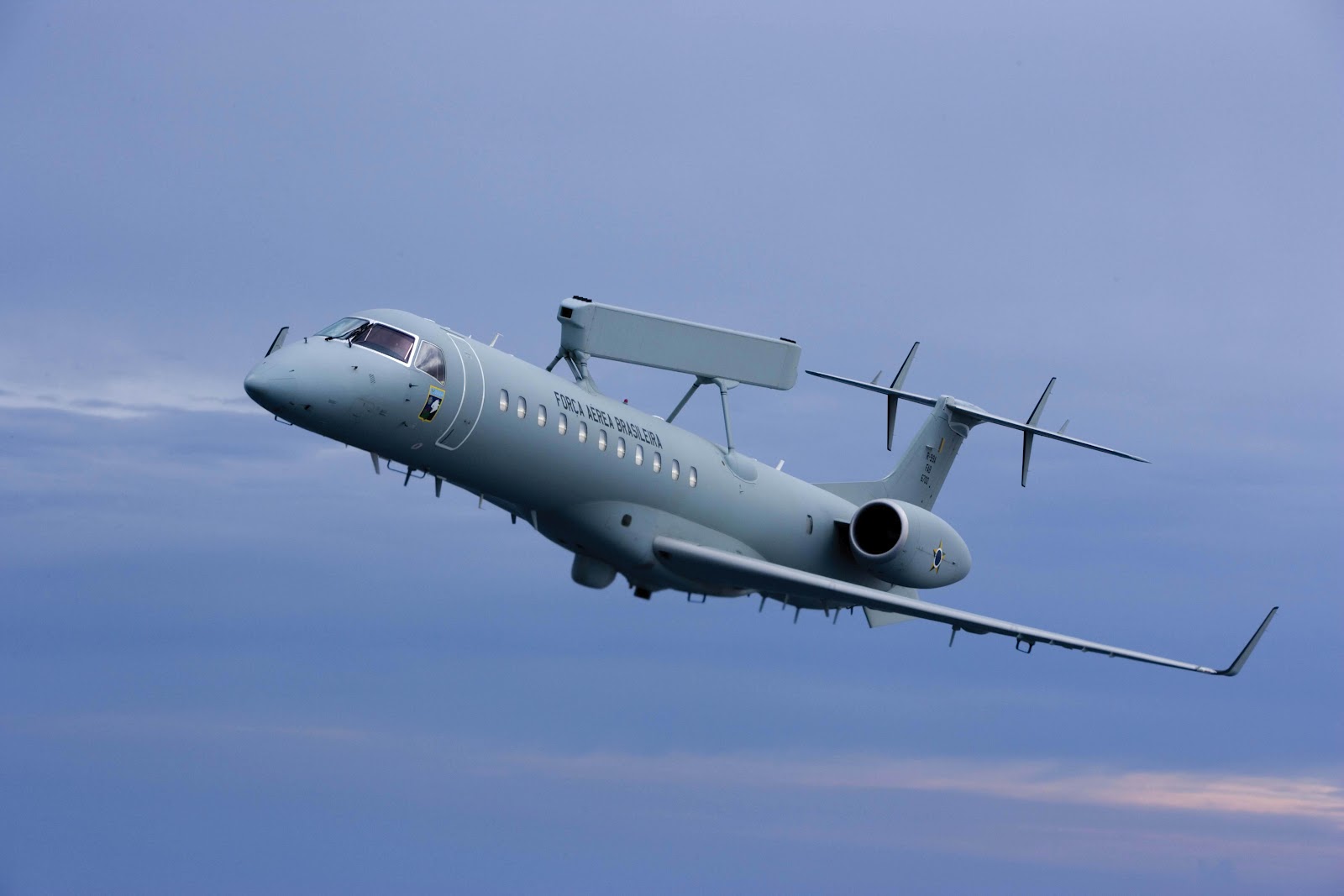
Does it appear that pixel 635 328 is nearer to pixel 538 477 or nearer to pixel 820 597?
pixel 538 477

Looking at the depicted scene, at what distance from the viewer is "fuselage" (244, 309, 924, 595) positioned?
70.5ft

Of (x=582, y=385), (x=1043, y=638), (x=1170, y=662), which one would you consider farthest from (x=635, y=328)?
(x=1170, y=662)

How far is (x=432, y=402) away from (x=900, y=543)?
1137 centimetres

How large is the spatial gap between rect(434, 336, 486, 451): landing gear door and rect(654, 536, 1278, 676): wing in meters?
4.83

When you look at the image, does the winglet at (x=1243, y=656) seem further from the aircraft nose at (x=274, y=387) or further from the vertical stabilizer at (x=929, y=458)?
the aircraft nose at (x=274, y=387)

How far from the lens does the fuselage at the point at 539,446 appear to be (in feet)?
70.5

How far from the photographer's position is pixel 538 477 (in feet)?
79.2

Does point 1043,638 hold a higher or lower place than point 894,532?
lower

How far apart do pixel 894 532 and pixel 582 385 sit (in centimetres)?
791

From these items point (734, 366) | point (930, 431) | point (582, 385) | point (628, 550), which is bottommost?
point (628, 550)

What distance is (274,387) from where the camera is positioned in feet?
68.3

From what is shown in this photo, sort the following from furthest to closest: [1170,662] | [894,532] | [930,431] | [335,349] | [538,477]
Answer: [930,431]
[894,532]
[1170,662]
[538,477]
[335,349]

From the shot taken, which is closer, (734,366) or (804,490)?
(734,366)

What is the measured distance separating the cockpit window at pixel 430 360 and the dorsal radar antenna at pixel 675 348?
3637 mm
